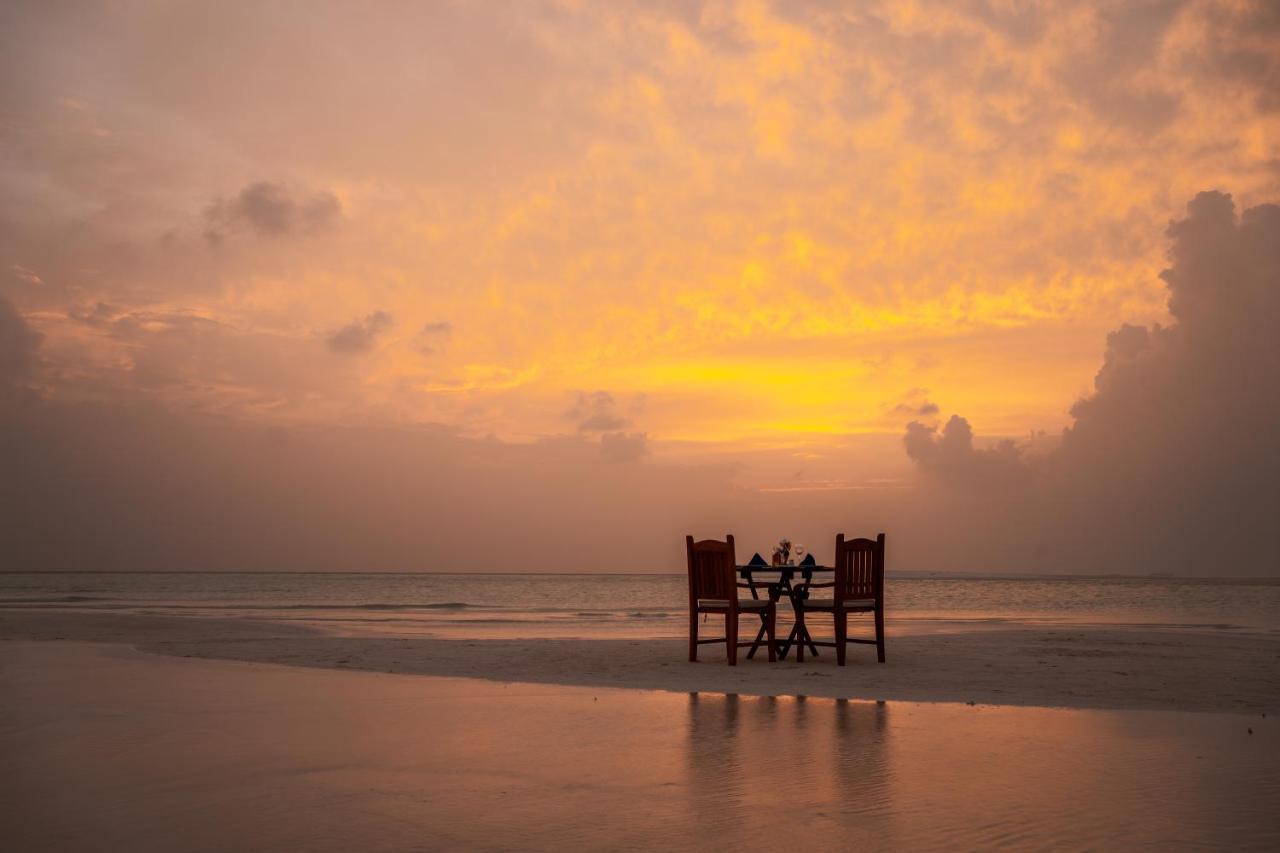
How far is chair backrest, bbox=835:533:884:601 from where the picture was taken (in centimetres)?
1112

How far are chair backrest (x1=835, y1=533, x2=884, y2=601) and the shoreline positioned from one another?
0.85 meters

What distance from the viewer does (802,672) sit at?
1061cm

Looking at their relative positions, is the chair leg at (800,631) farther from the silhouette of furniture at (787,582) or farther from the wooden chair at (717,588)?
the wooden chair at (717,588)

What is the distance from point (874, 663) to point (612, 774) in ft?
23.8

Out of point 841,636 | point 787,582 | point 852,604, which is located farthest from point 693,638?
point 852,604

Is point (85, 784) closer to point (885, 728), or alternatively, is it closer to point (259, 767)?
point (259, 767)

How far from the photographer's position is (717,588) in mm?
11180

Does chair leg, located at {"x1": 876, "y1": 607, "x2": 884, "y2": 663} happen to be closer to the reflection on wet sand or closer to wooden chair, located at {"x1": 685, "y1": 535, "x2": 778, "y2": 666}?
wooden chair, located at {"x1": 685, "y1": 535, "x2": 778, "y2": 666}

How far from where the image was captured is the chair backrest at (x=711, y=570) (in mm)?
10984

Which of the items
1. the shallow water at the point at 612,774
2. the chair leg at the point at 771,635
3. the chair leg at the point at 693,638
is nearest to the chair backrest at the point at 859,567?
the chair leg at the point at 771,635

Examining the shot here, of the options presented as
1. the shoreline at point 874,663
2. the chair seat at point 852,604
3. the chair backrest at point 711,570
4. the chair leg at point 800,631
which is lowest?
the shoreline at point 874,663

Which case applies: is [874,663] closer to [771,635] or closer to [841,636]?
[841,636]

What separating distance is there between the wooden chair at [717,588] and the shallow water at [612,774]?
9.06 feet

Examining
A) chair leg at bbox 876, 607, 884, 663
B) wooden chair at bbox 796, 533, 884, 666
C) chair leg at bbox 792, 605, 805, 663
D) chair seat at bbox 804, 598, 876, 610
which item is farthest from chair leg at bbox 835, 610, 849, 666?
chair leg at bbox 792, 605, 805, 663
